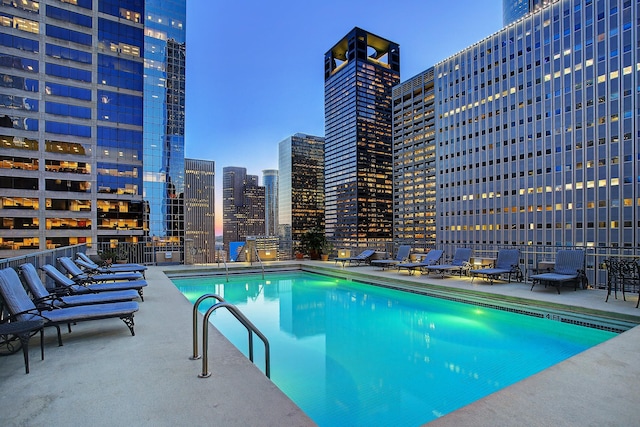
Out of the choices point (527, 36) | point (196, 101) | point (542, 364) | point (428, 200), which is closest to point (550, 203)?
point (527, 36)

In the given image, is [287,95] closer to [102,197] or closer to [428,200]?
[428,200]

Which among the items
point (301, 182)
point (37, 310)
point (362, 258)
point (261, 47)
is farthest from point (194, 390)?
point (301, 182)

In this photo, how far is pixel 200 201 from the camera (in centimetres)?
14188

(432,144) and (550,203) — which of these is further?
(432,144)

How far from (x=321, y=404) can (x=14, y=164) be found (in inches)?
1751

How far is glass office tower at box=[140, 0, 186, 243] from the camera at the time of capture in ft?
174

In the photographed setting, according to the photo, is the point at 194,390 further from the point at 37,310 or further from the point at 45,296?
the point at 45,296

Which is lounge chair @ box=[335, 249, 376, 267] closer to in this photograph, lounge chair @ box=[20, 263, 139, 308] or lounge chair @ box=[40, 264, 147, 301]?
lounge chair @ box=[40, 264, 147, 301]

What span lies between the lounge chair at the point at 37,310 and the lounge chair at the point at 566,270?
27.4ft

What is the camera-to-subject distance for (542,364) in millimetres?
4414

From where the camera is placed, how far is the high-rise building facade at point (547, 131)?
57.1 metres

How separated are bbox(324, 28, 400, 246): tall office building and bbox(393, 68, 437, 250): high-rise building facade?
18.9m

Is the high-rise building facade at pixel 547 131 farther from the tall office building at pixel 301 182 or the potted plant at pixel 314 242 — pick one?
the tall office building at pixel 301 182

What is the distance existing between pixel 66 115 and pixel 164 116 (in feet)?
73.4
